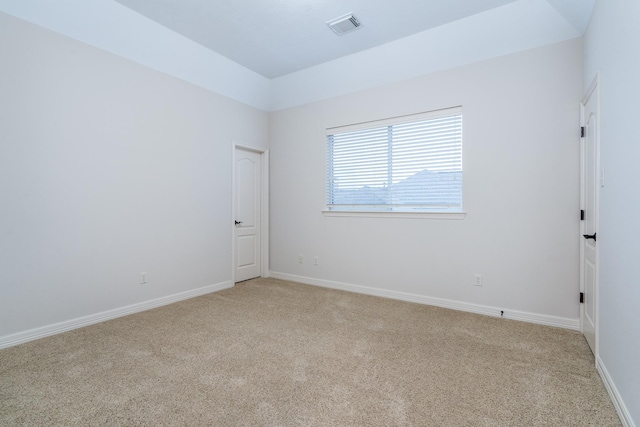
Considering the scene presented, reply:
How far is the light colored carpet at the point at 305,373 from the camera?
169cm

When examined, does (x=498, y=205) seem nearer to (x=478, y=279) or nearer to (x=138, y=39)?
(x=478, y=279)

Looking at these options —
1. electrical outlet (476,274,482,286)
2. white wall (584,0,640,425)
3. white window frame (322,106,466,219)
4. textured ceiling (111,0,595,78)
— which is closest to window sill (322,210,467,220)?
white window frame (322,106,466,219)

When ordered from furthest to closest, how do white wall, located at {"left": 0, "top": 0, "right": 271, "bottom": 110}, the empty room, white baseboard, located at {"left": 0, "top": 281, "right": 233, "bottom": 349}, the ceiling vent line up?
the ceiling vent, white wall, located at {"left": 0, "top": 0, "right": 271, "bottom": 110}, white baseboard, located at {"left": 0, "top": 281, "right": 233, "bottom": 349}, the empty room

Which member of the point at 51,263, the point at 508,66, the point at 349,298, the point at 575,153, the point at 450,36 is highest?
the point at 450,36

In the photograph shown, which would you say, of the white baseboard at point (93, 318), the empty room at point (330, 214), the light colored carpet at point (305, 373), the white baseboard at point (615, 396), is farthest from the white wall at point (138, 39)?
the white baseboard at point (615, 396)

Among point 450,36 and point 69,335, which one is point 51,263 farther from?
point 450,36

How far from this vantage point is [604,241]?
2.07 meters

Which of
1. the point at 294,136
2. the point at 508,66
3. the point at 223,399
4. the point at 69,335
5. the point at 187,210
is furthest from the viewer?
the point at 294,136

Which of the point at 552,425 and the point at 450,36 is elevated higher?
the point at 450,36

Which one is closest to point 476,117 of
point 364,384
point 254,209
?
point 364,384

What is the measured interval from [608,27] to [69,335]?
4876 mm

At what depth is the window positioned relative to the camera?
359 centimetres

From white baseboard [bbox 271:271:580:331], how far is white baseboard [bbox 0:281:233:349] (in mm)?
1578

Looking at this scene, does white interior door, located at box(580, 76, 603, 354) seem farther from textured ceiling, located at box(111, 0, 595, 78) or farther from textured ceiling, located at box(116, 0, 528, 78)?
textured ceiling, located at box(116, 0, 528, 78)
